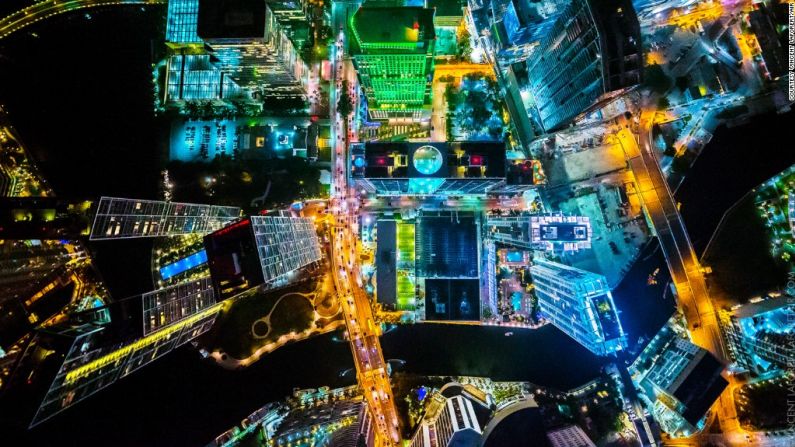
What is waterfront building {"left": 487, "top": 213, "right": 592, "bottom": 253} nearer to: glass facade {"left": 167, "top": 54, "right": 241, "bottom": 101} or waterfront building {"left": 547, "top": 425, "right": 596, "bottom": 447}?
waterfront building {"left": 547, "top": 425, "right": 596, "bottom": 447}

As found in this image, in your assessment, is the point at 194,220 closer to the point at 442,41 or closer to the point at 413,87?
the point at 413,87

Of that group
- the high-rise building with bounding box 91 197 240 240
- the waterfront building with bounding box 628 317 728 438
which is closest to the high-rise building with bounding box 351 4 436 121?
the high-rise building with bounding box 91 197 240 240

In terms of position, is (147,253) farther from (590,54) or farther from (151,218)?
(590,54)

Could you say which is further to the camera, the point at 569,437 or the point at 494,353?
the point at 494,353

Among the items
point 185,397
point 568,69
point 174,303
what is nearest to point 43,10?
point 174,303

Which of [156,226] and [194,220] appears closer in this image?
[156,226]

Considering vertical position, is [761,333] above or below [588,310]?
below

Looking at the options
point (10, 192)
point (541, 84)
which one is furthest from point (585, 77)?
point (10, 192)
